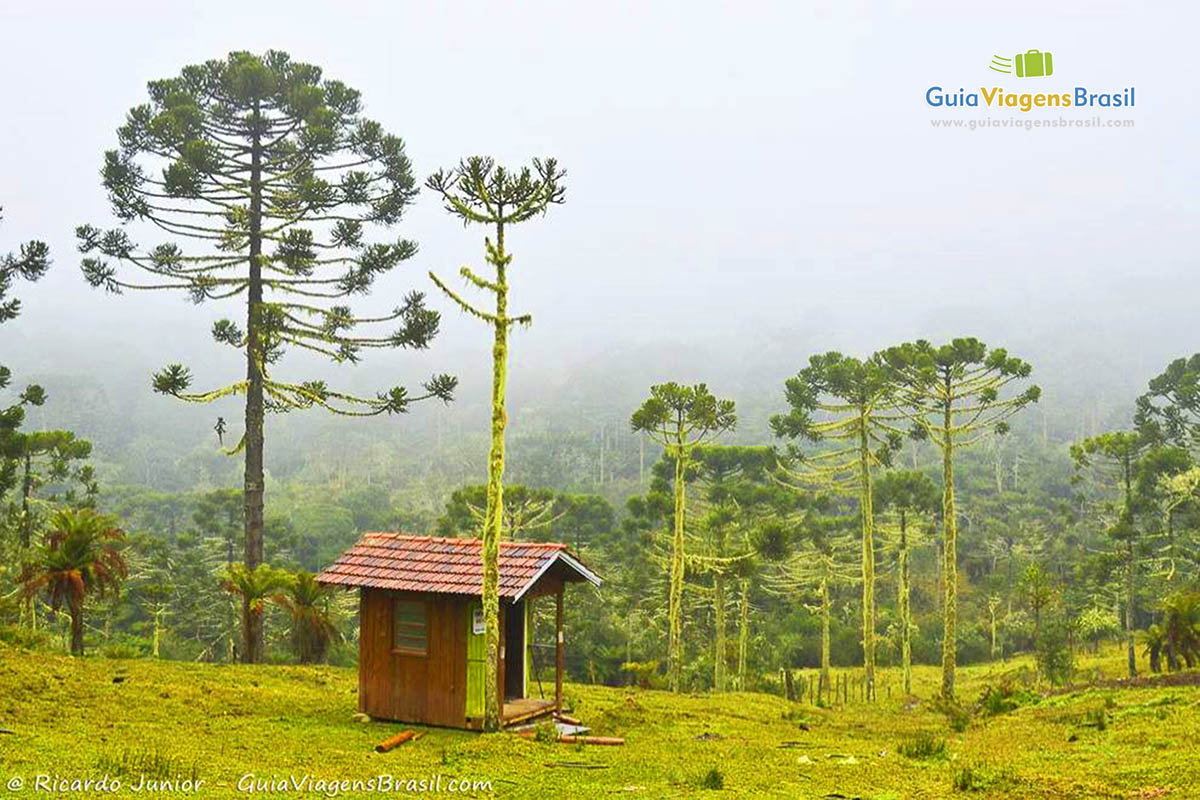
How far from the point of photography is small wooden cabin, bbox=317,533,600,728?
13875mm

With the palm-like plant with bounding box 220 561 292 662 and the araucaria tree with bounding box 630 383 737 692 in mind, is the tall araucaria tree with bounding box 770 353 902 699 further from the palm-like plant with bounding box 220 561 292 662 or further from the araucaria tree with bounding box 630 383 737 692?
the palm-like plant with bounding box 220 561 292 662

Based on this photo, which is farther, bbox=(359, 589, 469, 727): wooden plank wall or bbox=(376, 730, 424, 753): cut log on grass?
bbox=(359, 589, 469, 727): wooden plank wall

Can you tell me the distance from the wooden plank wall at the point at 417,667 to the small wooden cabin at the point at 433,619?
0.05ft

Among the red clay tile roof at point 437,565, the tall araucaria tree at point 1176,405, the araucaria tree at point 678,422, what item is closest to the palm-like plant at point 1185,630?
the tall araucaria tree at point 1176,405

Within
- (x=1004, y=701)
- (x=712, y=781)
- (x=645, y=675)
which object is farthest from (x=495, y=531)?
(x=645, y=675)

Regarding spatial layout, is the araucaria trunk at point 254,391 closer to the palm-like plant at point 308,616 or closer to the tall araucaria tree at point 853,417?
the palm-like plant at point 308,616

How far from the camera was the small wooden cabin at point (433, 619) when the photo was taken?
13.9 m

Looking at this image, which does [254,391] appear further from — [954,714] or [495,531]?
[954,714]

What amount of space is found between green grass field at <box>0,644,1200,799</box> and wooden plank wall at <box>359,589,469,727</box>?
17.3 inches

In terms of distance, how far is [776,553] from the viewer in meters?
27.5

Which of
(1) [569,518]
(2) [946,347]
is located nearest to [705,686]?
(1) [569,518]

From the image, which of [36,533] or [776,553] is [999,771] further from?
[36,533]

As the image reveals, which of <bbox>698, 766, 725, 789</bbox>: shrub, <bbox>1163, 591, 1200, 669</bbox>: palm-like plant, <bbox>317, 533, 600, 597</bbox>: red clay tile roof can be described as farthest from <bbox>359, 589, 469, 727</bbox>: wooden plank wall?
<bbox>1163, 591, 1200, 669</bbox>: palm-like plant

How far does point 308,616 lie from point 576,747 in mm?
10414
